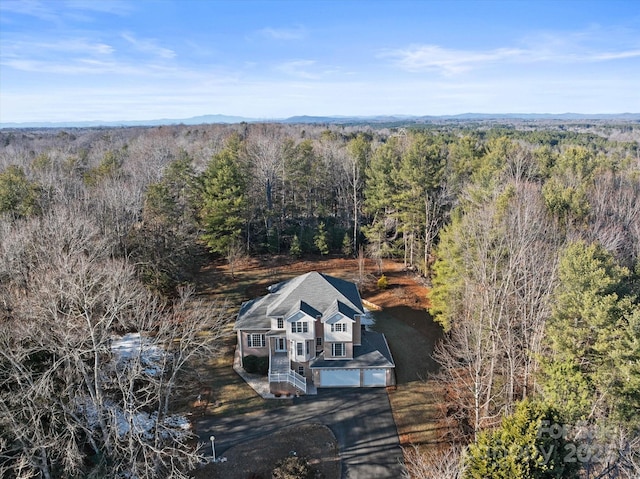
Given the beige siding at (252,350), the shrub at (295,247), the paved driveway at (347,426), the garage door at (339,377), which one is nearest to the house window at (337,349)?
the garage door at (339,377)

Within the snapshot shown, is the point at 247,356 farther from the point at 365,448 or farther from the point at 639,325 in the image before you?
the point at 639,325

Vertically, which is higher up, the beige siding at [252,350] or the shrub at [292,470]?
the beige siding at [252,350]

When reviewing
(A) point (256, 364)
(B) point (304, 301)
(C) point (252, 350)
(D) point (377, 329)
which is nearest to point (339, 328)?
(B) point (304, 301)

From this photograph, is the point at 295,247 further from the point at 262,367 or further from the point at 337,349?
the point at 337,349

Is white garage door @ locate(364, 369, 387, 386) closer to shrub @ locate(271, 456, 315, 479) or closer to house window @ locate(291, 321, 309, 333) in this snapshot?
house window @ locate(291, 321, 309, 333)

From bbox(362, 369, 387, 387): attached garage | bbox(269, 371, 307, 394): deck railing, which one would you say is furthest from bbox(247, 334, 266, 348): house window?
bbox(362, 369, 387, 387): attached garage

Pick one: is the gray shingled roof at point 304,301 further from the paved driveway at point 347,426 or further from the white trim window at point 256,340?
the paved driveway at point 347,426
